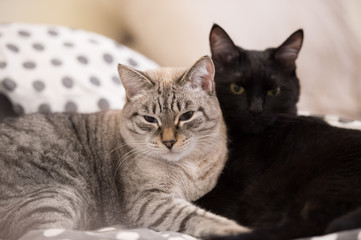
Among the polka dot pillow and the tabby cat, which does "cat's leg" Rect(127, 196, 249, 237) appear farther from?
the polka dot pillow

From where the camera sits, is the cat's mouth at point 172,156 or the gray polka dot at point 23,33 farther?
the gray polka dot at point 23,33

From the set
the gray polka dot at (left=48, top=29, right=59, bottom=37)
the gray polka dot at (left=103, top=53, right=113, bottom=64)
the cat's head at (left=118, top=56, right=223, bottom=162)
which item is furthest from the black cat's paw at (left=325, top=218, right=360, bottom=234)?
the gray polka dot at (left=48, top=29, right=59, bottom=37)

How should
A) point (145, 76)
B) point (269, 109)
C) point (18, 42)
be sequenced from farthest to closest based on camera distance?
point (18, 42) → point (269, 109) → point (145, 76)

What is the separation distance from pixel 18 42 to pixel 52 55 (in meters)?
0.22

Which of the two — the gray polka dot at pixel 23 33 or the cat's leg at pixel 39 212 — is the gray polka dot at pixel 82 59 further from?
the cat's leg at pixel 39 212

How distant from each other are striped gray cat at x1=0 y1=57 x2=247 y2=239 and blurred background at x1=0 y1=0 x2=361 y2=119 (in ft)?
3.01

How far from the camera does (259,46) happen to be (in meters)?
2.68

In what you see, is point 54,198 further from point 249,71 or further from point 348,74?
point 348,74

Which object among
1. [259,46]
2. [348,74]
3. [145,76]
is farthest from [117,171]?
[348,74]

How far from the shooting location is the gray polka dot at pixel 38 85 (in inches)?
87.4

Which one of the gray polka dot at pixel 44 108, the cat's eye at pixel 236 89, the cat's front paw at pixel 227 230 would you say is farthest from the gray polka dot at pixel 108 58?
the cat's front paw at pixel 227 230

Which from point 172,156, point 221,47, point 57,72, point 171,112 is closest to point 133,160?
point 172,156

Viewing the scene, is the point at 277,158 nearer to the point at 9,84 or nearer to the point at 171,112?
the point at 171,112

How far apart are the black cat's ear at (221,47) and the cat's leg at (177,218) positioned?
86cm
